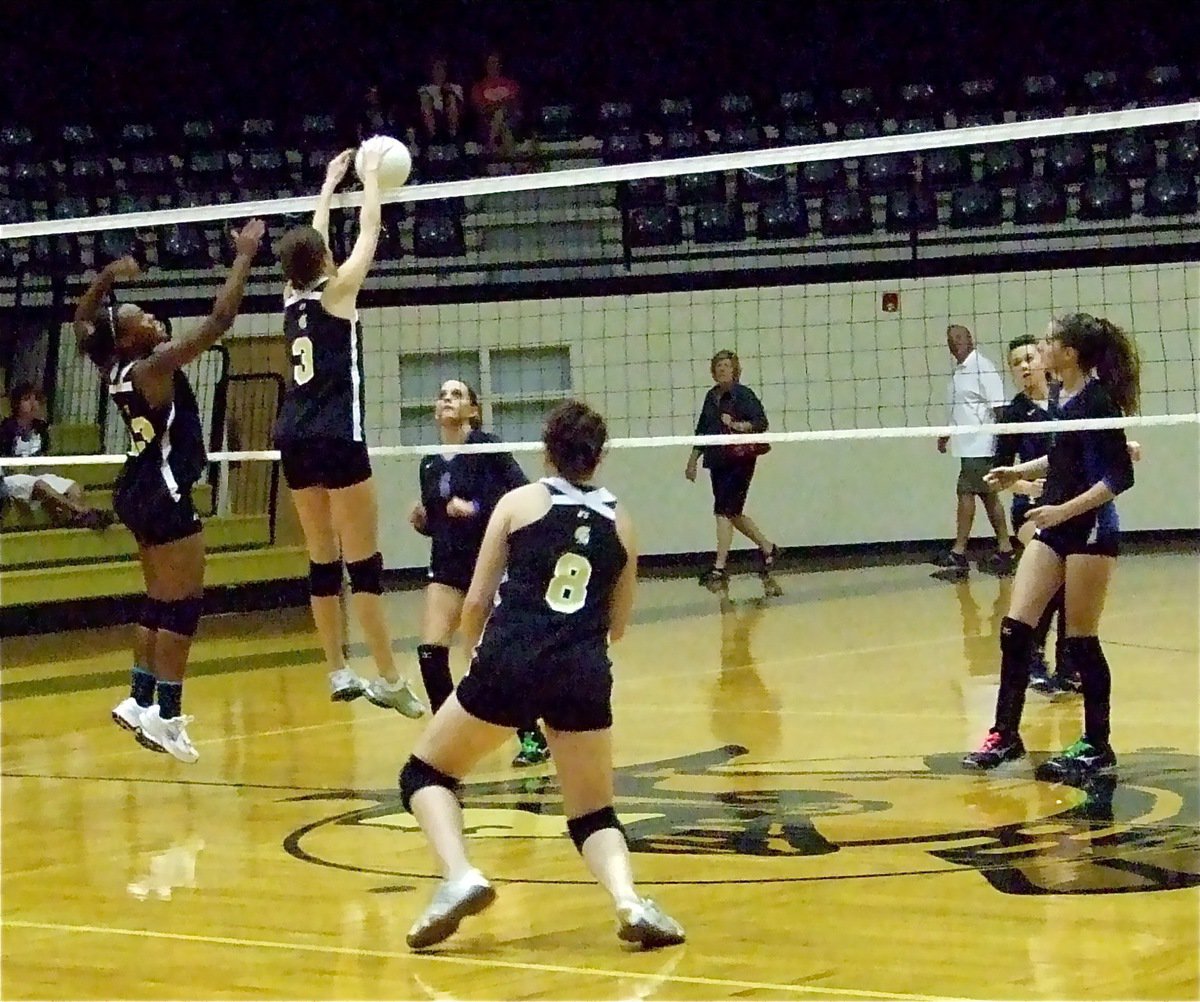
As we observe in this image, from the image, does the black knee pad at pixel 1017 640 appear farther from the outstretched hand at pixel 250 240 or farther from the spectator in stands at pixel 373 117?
the spectator in stands at pixel 373 117

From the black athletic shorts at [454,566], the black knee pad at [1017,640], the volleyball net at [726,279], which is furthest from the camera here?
the volleyball net at [726,279]

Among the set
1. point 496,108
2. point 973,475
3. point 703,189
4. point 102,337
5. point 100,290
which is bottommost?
point 973,475

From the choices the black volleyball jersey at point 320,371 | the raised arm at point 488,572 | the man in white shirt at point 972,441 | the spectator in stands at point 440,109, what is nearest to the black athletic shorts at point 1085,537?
the black volleyball jersey at point 320,371

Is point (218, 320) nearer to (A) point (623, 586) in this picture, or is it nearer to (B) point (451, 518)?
(B) point (451, 518)

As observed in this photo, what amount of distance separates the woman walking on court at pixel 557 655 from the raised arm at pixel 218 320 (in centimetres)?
213

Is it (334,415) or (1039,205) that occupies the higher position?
(1039,205)

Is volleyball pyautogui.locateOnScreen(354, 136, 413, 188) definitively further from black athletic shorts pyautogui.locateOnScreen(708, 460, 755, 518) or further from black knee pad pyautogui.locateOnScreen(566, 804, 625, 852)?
black athletic shorts pyautogui.locateOnScreen(708, 460, 755, 518)

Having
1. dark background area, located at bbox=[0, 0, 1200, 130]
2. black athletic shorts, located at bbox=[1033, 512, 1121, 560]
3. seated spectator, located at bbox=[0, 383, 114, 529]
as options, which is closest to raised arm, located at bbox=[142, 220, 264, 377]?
black athletic shorts, located at bbox=[1033, 512, 1121, 560]

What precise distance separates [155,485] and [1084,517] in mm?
3359

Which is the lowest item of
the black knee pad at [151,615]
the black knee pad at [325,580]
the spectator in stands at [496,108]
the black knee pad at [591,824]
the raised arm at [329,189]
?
the black knee pad at [591,824]

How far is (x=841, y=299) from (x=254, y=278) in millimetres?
5073

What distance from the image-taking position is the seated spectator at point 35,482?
14141mm

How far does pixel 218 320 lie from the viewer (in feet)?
22.7

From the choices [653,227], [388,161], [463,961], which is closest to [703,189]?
[653,227]
